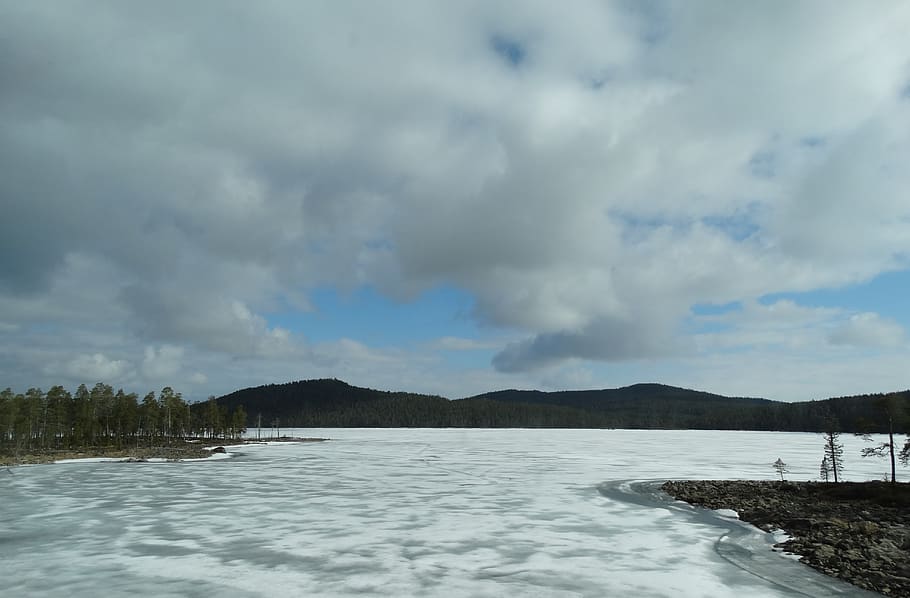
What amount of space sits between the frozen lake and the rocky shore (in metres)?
1.16

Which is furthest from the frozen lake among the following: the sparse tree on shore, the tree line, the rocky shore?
the tree line

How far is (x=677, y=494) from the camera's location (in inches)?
1329

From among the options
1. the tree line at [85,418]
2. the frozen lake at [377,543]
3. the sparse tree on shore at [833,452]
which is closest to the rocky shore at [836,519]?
the frozen lake at [377,543]

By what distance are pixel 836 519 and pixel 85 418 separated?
103 m

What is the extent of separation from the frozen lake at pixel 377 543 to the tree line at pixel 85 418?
2151 inches

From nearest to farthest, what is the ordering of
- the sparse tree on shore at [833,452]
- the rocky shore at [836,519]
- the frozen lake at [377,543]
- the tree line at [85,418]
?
1. the frozen lake at [377,543]
2. the rocky shore at [836,519]
3. the sparse tree on shore at [833,452]
4. the tree line at [85,418]

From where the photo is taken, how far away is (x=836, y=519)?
76.4 ft

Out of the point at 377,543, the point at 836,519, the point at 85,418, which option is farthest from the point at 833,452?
the point at 85,418

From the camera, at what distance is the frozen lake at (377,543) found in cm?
1440

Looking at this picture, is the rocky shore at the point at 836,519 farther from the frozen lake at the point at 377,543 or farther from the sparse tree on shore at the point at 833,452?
the sparse tree on shore at the point at 833,452

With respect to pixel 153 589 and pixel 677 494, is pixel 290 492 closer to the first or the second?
pixel 153 589

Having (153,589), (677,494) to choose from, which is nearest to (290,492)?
(153,589)

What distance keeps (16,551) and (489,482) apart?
27.9 m

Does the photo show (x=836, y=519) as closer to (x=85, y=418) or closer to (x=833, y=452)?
(x=833, y=452)
